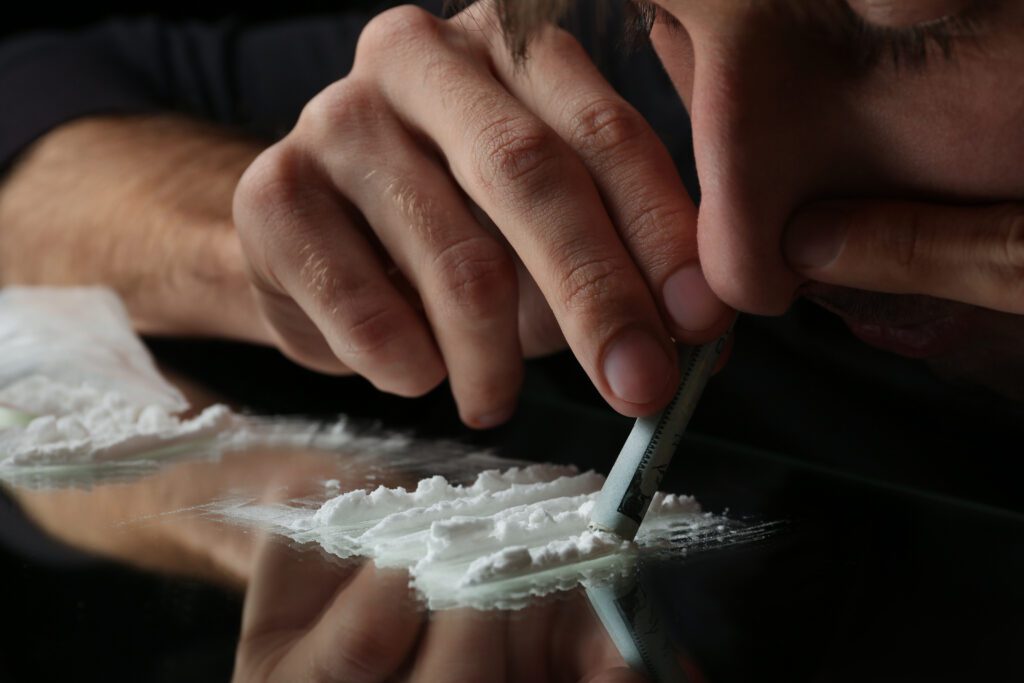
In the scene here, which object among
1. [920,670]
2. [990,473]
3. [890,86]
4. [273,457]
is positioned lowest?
[990,473]

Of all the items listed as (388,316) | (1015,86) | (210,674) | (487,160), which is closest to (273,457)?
(388,316)

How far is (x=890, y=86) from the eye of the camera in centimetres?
43

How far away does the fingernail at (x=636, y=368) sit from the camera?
1.57 ft

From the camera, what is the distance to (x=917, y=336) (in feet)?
2.00

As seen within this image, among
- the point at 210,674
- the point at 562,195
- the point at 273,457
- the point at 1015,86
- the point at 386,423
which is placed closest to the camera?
the point at 210,674

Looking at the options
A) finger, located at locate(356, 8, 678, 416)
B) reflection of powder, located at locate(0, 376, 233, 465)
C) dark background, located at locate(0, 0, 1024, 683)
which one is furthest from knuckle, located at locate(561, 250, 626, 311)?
reflection of powder, located at locate(0, 376, 233, 465)

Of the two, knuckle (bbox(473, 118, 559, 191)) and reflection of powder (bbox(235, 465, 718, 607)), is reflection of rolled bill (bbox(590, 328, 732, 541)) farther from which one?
knuckle (bbox(473, 118, 559, 191))

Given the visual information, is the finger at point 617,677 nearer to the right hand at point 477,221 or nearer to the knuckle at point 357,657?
the knuckle at point 357,657

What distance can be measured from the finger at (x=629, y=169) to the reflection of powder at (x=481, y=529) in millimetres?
101

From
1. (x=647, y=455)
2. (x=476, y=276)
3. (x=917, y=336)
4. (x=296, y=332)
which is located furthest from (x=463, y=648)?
(x=296, y=332)

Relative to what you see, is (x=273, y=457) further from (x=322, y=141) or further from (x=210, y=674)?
(x=210, y=674)

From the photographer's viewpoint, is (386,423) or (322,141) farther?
(386,423)

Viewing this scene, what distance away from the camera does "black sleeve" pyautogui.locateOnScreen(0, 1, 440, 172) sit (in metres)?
1.23

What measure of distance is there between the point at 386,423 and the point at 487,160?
0.94ft
